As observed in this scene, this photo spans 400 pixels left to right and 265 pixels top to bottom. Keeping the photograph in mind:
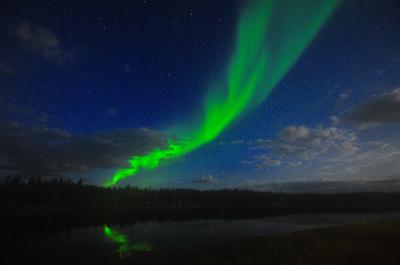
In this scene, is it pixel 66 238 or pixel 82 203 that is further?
pixel 82 203

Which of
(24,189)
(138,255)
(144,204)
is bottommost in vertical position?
(138,255)

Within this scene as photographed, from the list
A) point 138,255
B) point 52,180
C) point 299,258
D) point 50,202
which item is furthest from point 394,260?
point 52,180

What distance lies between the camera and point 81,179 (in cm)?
19775

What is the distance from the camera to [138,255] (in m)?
35.4

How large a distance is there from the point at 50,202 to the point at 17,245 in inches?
4954

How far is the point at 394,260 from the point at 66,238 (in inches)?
2415

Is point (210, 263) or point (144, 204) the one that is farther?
point (144, 204)

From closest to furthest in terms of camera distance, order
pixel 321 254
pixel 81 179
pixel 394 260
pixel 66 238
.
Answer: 1. pixel 394 260
2. pixel 321 254
3. pixel 66 238
4. pixel 81 179

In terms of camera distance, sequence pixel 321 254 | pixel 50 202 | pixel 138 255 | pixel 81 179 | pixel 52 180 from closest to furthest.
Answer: pixel 321 254 → pixel 138 255 → pixel 50 202 → pixel 52 180 → pixel 81 179

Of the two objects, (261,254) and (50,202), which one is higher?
(50,202)

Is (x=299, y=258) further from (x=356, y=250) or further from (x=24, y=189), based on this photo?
(x=24, y=189)

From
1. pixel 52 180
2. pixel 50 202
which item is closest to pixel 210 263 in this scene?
pixel 50 202

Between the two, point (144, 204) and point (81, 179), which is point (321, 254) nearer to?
point (144, 204)

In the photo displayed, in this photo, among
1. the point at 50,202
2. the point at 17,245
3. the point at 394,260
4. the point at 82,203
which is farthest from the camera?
the point at 82,203
